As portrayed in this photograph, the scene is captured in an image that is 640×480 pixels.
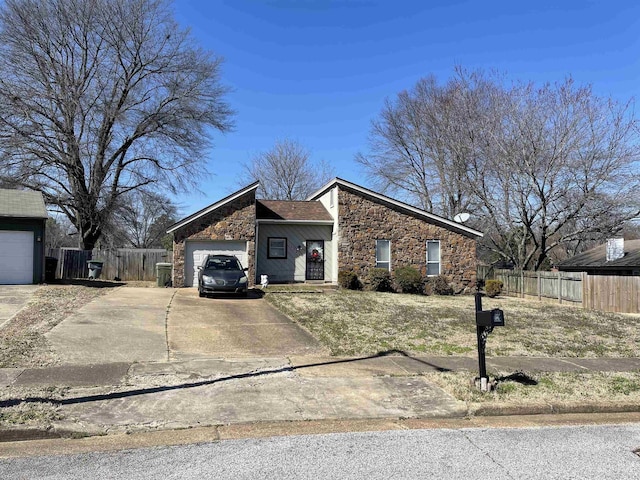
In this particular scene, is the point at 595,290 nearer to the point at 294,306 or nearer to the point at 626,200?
the point at 626,200

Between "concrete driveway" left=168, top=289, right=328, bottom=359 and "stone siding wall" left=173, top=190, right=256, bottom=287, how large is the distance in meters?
6.06

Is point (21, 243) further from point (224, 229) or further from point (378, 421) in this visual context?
point (378, 421)

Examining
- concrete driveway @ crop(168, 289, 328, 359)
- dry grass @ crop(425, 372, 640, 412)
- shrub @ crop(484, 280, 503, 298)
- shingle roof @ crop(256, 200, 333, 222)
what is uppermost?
shingle roof @ crop(256, 200, 333, 222)

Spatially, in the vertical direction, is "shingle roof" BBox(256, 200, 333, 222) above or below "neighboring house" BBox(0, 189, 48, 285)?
above

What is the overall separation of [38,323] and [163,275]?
1054 cm

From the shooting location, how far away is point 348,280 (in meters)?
22.3

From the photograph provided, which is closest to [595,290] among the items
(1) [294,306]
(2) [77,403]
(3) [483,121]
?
(3) [483,121]

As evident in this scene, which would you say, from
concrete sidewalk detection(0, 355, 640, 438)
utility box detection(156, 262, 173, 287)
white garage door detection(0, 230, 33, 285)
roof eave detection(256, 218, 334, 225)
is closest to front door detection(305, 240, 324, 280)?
roof eave detection(256, 218, 334, 225)

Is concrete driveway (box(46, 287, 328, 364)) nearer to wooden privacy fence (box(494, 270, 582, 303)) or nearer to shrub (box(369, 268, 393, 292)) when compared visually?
shrub (box(369, 268, 393, 292))

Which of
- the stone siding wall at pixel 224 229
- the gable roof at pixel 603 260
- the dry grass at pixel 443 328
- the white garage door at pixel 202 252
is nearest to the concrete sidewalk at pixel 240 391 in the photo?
the dry grass at pixel 443 328

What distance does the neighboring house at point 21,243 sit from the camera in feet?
60.7

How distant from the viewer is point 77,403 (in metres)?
5.89

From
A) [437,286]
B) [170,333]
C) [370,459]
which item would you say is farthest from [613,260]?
[370,459]

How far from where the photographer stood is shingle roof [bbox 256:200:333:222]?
23.4m
